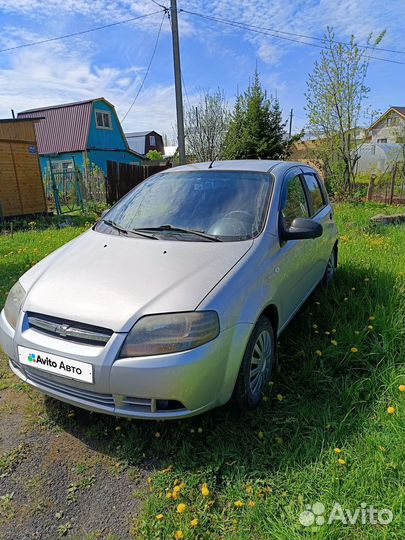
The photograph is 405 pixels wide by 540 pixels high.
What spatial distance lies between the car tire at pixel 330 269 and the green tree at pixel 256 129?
12263 millimetres

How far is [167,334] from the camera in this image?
1.85 metres

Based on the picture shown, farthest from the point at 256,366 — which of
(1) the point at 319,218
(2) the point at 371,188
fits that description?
(2) the point at 371,188

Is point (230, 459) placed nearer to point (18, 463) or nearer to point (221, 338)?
point (221, 338)

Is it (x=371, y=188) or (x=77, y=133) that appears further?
(x=77, y=133)

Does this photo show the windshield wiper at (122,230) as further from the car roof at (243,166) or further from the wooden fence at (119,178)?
the wooden fence at (119,178)

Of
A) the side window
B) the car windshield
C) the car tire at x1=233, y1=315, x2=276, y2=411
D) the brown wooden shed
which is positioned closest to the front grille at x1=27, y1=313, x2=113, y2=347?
the car tire at x1=233, y1=315, x2=276, y2=411

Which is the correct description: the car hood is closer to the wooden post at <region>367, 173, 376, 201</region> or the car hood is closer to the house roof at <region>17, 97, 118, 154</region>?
the wooden post at <region>367, 173, 376, 201</region>

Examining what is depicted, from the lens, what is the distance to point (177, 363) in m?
1.81

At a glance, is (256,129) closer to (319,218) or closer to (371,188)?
(371,188)

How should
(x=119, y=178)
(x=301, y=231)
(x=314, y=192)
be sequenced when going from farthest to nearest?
(x=119, y=178)
(x=314, y=192)
(x=301, y=231)

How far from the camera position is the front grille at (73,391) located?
1.93m

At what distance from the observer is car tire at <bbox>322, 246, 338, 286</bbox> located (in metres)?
4.14

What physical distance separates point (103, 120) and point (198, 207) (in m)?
24.9

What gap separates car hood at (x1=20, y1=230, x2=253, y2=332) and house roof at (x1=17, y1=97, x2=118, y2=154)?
22973mm
